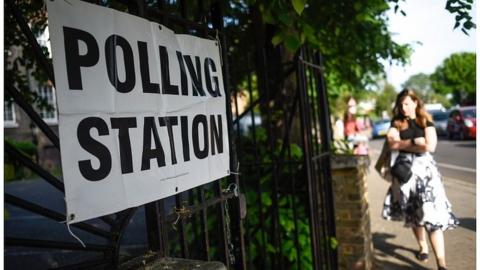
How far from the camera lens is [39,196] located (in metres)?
10.0

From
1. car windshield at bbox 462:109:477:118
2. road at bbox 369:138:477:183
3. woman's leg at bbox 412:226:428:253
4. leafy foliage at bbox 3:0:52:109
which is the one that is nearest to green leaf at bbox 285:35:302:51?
leafy foliage at bbox 3:0:52:109

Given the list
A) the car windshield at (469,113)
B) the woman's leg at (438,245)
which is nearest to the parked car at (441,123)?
the car windshield at (469,113)

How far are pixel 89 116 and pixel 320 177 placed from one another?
2.65 meters

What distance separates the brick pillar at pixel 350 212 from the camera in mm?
3852

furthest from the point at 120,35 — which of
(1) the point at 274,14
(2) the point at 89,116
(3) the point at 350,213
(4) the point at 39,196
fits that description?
(4) the point at 39,196

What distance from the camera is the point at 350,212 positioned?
3912mm

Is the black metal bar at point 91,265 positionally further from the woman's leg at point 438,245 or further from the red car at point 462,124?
the red car at point 462,124

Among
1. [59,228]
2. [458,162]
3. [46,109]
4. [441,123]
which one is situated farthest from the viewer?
[441,123]

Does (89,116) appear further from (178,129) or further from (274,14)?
(274,14)

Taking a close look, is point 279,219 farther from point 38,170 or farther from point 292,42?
point 38,170

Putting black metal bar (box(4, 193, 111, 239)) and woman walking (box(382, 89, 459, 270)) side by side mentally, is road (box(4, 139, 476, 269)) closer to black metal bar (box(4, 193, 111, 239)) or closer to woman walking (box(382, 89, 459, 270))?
black metal bar (box(4, 193, 111, 239))

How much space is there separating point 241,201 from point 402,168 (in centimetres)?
230

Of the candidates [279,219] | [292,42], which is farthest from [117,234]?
[279,219]

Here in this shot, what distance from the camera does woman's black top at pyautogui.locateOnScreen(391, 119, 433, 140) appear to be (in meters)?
4.14
